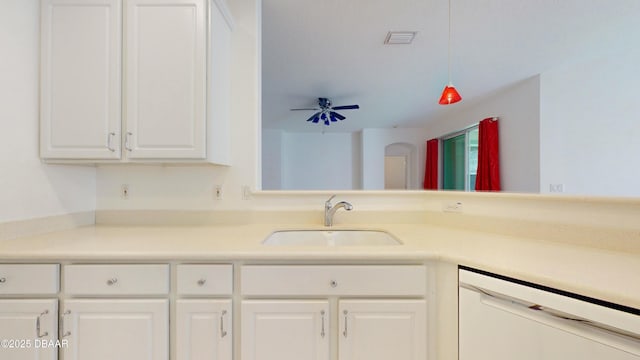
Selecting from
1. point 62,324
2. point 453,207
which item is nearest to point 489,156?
point 453,207

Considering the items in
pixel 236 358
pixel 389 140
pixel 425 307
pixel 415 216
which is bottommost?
pixel 236 358

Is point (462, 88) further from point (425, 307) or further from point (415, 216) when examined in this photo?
point (425, 307)

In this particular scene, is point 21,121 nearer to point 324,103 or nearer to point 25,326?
point 25,326

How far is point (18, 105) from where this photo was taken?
132 cm

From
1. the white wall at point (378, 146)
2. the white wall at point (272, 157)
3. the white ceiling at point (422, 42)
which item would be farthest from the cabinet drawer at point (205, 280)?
the white wall at point (378, 146)

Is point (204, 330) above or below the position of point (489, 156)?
below

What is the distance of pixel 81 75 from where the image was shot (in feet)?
4.54

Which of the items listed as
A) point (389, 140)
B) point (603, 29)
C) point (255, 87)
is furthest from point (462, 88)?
point (255, 87)

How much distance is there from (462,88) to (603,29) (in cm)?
151

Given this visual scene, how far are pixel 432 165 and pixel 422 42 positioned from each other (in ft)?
13.7

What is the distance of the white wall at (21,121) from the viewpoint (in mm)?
1267

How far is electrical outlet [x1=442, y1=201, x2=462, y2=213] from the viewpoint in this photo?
63.2 inches

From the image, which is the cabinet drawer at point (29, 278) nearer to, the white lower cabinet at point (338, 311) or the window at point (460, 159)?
the white lower cabinet at point (338, 311)

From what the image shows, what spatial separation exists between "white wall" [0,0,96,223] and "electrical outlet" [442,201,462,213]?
2.25m
